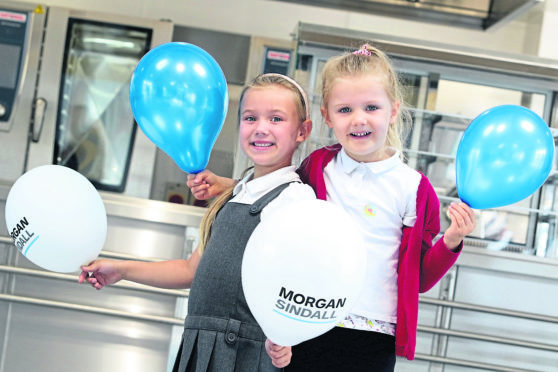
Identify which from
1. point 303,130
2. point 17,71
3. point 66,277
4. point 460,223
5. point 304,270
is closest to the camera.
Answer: point 304,270

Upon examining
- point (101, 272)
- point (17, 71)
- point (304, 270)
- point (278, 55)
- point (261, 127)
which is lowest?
point (101, 272)

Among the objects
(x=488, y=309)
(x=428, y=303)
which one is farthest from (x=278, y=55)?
(x=488, y=309)

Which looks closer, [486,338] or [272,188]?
[272,188]

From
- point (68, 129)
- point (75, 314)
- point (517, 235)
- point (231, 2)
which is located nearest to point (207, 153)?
point (75, 314)

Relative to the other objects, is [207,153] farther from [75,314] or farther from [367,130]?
[75,314]

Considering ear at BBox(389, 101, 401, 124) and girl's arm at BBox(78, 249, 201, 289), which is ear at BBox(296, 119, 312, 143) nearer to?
ear at BBox(389, 101, 401, 124)

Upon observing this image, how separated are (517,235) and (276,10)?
7.04 feet

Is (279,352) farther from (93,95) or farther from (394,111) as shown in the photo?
(93,95)

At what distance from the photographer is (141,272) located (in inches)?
46.6

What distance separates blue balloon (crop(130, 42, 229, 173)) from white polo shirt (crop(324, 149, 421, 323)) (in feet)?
0.90

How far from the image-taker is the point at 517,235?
3.70 m

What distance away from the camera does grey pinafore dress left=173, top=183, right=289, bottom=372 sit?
1.02 metres

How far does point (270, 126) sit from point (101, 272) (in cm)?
46

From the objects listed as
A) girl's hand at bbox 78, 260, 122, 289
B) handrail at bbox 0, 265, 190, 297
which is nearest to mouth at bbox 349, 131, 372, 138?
girl's hand at bbox 78, 260, 122, 289
